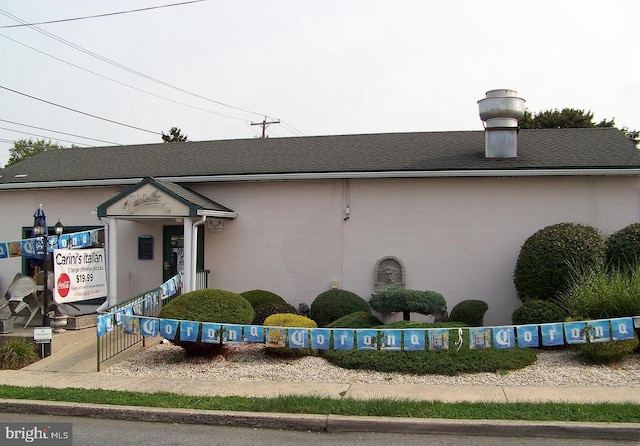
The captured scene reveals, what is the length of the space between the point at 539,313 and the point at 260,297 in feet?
19.1

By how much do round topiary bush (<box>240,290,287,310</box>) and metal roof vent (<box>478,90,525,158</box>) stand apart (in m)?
6.05

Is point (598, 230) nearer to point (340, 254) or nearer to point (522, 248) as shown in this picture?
point (522, 248)

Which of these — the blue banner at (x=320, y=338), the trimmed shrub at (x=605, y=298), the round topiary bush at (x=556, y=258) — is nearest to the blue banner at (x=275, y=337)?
the blue banner at (x=320, y=338)

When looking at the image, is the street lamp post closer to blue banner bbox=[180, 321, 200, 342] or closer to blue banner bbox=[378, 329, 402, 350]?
blue banner bbox=[180, 321, 200, 342]

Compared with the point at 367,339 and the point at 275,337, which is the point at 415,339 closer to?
the point at 367,339

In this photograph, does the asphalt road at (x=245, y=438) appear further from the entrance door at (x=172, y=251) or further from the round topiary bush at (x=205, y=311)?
the entrance door at (x=172, y=251)

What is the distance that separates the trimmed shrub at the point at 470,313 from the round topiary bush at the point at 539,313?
4.45ft

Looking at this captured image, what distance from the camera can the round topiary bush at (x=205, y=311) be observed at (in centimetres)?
1059

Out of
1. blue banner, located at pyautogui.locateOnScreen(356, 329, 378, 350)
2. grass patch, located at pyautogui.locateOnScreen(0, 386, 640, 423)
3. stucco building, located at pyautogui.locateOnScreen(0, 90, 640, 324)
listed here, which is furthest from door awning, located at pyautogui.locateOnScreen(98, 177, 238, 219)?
grass patch, located at pyautogui.locateOnScreen(0, 386, 640, 423)

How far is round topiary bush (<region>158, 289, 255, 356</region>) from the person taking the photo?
10.6 meters

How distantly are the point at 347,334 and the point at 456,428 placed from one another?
297 cm

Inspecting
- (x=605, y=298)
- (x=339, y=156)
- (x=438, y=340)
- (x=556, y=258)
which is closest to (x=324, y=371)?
(x=438, y=340)

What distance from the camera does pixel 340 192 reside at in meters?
14.4

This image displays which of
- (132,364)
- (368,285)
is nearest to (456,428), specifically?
(132,364)
